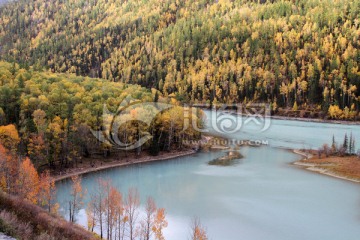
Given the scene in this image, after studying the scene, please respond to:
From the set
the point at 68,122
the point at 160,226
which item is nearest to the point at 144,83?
the point at 68,122

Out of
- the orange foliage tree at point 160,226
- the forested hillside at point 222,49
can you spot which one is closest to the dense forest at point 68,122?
the orange foliage tree at point 160,226

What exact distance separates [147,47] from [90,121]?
358 ft

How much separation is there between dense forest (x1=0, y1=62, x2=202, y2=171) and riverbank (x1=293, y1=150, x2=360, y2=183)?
1637cm

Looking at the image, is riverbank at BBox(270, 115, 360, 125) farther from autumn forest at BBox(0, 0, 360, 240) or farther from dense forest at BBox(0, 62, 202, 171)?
dense forest at BBox(0, 62, 202, 171)

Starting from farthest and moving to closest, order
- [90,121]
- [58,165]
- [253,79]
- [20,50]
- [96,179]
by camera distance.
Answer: [20,50] < [253,79] < [90,121] < [58,165] < [96,179]

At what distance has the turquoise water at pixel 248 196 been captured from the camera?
27297mm

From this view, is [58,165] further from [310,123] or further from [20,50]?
[20,50]

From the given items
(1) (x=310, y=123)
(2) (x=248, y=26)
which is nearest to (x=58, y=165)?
(1) (x=310, y=123)

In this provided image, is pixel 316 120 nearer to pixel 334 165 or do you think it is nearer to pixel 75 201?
pixel 334 165

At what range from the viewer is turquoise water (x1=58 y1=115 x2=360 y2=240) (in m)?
27.3

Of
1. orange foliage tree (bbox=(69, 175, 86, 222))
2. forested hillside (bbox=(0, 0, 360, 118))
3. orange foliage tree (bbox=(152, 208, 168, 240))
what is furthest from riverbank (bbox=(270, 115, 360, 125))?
orange foliage tree (bbox=(152, 208, 168, 240))

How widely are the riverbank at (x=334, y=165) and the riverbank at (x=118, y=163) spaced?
15283 millimetres

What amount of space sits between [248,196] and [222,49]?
347ft

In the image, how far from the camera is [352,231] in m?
27.2
